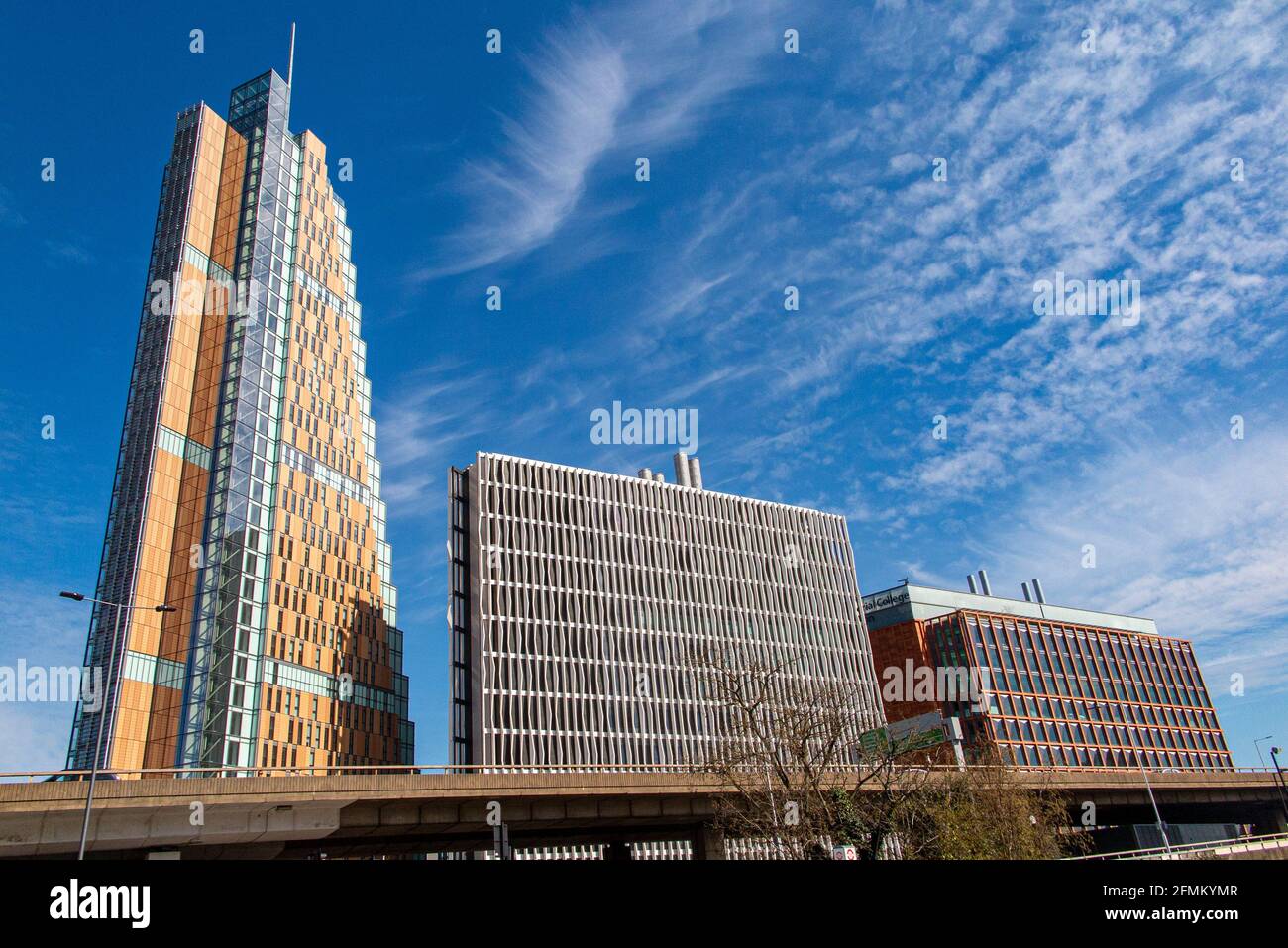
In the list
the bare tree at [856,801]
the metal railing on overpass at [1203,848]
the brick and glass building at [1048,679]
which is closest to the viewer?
the bare tree at [856,801]

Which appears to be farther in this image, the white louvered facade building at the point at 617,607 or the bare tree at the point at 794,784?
the white louvered facade building at the point at 617,607

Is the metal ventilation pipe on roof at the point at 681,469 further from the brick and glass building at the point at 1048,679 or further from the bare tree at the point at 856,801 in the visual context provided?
the bare tree at the point at 856,801

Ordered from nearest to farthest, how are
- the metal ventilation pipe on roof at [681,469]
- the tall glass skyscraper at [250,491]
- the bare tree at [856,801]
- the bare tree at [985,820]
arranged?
the bare tree at [856,801] → the bare tree at [985,820] → the tall glass skyscraper at [250,491] → the metal ventilation pipe on roof at [681,469]

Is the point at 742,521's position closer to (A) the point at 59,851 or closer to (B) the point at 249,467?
(B) the point at 249,467

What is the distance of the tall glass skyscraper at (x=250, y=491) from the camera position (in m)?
92.2

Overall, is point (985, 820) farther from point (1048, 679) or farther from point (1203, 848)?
point (1048, 679)

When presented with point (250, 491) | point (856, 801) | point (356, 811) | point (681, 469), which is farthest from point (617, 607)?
point (356, 811)

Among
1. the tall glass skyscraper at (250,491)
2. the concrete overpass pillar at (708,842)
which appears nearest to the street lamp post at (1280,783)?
the concrete overpass pillar at (708,842)

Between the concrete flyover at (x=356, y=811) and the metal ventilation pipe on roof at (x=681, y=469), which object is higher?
the metal ventilation pipe on roof at (x=681, y=469)

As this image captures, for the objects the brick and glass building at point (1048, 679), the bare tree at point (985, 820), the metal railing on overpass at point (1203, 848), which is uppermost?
the brick and glass building at point (1048, 679)

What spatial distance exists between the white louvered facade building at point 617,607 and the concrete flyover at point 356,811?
47486 millimetres

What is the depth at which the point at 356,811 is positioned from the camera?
3584 centimetres
